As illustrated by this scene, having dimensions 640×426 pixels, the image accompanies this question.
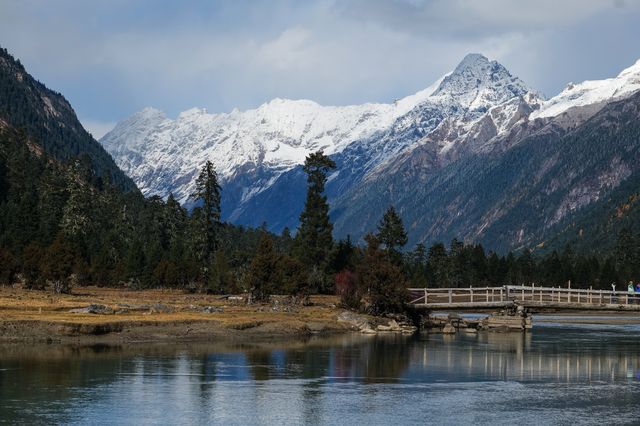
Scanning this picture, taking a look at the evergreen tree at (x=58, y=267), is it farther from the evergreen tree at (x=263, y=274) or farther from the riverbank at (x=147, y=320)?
the evergreen tree at (x=263, y=274)

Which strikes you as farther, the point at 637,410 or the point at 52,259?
the point at 52,259

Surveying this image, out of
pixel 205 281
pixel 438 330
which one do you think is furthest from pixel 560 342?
pixel 205 281

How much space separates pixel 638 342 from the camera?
115438 millimetres

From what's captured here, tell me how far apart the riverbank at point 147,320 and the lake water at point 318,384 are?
4838 millimetres

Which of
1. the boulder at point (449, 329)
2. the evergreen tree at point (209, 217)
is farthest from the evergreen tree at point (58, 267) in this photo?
the boulder at point (449, 329)

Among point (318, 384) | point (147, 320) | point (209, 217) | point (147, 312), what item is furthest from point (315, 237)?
point (318, 384)

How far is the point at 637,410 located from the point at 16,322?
56862 mm

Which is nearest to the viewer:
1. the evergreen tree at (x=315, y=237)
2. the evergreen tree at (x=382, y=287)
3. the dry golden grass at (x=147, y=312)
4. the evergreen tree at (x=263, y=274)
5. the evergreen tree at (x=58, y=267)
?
the dry golden grass at (x=147, y=312)

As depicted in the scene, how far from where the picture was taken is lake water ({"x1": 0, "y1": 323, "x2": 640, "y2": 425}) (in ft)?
200

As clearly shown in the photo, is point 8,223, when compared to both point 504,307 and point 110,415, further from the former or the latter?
point 110,415

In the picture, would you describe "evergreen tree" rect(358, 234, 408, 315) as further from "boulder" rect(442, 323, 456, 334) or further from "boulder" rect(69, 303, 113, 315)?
"boulder" rect(69, 303, 113, 315)

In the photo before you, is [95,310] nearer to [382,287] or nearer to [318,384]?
[382,287]

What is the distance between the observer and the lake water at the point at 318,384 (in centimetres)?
6109

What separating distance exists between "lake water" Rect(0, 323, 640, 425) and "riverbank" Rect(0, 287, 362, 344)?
15.9 ft
